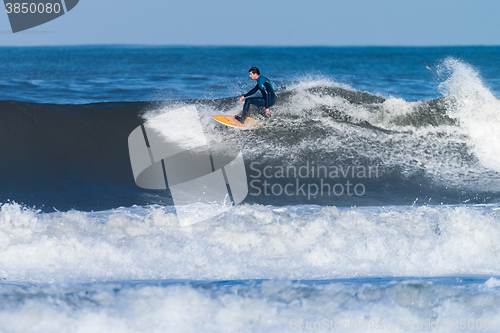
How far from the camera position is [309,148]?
825cm

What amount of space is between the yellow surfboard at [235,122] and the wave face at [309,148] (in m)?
0.18

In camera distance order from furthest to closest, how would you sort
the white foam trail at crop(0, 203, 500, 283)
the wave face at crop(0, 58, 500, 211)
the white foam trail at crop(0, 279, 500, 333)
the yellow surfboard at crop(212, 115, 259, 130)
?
the yellow surfboard at crop(212, 115, 259, 130) < the wave face at crop(0, 58, 500, 211) < the white foam trail at crop(0, 203, 500, 283) < the white foam trail at crop(0, 279, 500, 333)

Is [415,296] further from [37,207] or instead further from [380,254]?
[37,207]

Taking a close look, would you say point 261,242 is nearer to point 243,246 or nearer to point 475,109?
point 243,246

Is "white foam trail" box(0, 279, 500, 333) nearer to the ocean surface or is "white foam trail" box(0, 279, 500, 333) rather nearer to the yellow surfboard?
the ocean surface

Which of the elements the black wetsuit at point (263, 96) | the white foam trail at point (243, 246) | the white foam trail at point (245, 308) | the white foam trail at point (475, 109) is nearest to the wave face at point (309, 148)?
the white foam trail at point (475, 109)

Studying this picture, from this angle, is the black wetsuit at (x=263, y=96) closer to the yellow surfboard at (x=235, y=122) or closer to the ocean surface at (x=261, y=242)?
the yellow surfboard at (x=235, y=122)

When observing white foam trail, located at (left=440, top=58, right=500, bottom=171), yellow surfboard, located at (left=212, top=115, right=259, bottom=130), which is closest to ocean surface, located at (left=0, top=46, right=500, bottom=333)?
white foam trail, located at (left=440, top=58, right=500, bottom=171)

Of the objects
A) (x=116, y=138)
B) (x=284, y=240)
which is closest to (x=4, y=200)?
(x=116, y=138)

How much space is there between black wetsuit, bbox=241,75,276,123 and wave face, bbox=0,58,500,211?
60 centimetres

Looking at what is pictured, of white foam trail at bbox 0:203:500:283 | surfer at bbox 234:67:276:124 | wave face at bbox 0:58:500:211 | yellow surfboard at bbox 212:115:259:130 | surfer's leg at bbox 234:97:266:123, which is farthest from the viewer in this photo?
yellow surfboard at bbox 212:115:259:130

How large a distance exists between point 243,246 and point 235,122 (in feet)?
16.8

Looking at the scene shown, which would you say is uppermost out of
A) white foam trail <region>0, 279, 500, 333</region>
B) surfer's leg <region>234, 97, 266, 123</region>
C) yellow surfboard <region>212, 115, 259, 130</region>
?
surfer's leg <region>234, 97, 266, 123</region>

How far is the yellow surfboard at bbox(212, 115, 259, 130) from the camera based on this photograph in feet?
28.7
